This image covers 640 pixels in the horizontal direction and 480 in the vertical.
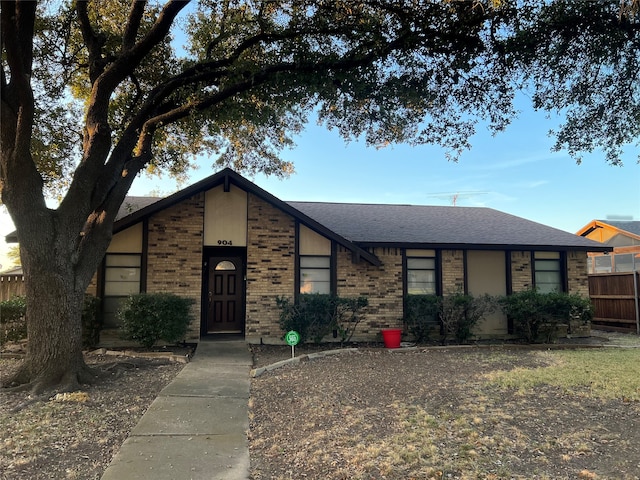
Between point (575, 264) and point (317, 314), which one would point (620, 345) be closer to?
point (575, 264)

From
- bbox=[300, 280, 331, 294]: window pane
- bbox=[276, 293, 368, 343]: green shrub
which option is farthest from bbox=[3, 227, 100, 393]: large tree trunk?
bbox=[300, 280, 331, 294]: window pane

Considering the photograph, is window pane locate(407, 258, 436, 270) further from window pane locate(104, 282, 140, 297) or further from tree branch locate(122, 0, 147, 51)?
tree branch locate(122, 0, 147, 51)

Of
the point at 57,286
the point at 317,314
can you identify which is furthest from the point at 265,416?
the point at 317,314

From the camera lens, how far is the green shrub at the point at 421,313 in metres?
11.2

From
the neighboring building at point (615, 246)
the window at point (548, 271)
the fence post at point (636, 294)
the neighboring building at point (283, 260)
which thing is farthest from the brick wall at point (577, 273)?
the fence post at point (636, 294)

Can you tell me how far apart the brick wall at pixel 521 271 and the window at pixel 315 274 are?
5533 millimetres

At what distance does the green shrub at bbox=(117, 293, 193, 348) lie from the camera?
9383 millimetres

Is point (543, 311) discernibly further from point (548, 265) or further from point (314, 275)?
point (314, 275)

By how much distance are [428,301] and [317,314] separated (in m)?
2.94

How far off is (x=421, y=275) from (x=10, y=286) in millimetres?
11998

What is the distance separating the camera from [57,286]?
6.62 meters

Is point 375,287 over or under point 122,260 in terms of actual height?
under

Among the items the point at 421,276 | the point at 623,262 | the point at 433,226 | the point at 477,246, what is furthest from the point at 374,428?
the point at 623,262

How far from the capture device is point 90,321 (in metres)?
9.78
